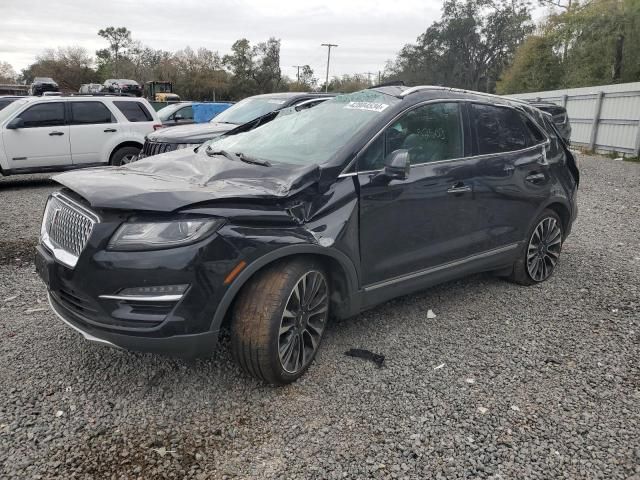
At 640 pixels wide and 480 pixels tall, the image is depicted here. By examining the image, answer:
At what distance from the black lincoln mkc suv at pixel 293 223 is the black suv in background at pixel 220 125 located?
3.60 meters

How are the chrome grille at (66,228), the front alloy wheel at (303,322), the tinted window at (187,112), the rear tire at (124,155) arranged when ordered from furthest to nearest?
the tinted window at (187,112) < the rear tire at (124,155) < the front alloy wheel at (303,322) < the chrome grille at (66,228)

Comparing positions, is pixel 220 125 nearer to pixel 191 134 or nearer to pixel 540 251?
pixel 191 134

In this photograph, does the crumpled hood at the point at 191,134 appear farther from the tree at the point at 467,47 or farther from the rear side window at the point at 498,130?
the tree at the point at 467,47

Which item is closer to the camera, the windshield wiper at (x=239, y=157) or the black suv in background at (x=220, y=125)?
the windshield wiper at (x=239, y=157)

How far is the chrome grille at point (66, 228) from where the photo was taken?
2777mm

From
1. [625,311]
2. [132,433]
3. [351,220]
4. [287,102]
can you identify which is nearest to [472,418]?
[351,220]


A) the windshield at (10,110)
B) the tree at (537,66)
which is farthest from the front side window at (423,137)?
the tree at (537,66)

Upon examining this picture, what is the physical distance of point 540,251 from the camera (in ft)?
16.1

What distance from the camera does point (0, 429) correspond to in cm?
266

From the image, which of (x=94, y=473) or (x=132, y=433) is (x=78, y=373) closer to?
(x=132, y=433)

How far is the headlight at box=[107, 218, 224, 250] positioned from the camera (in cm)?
260

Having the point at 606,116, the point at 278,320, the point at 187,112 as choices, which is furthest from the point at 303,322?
the point at 606,116

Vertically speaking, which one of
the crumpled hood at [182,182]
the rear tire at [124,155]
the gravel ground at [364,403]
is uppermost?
the crumpled hood at [182,182]

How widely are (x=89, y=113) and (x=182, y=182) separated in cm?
831
